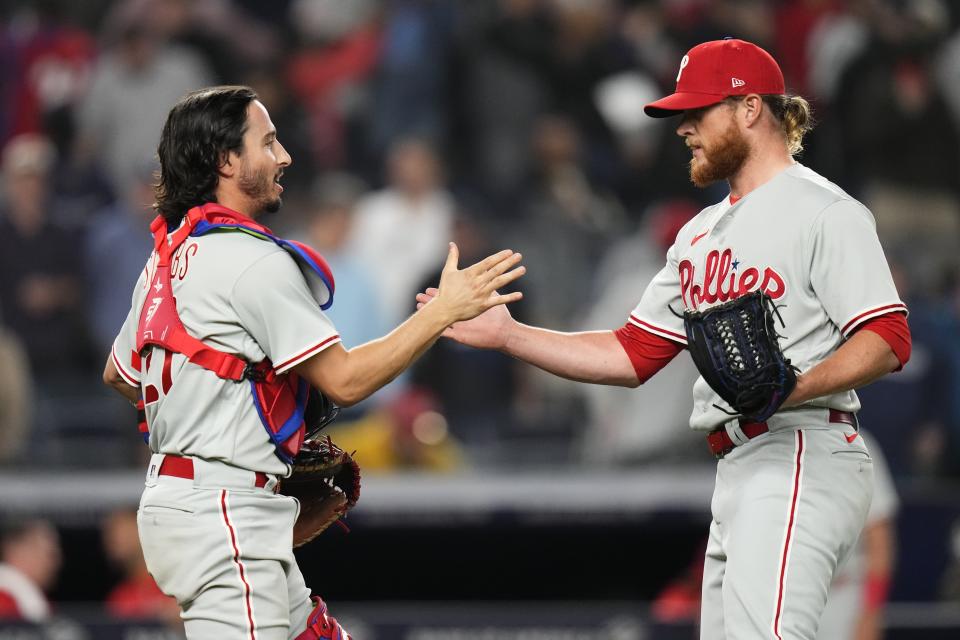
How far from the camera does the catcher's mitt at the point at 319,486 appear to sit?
346 centimetres

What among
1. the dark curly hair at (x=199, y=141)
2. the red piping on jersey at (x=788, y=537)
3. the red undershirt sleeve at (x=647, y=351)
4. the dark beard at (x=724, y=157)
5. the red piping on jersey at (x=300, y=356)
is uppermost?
the dark curly hair at (x=199, y=141)

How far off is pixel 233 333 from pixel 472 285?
559 mm

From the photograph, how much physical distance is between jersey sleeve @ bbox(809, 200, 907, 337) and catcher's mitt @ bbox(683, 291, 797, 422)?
0.15 meters

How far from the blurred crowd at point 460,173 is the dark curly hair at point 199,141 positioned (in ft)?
13.1

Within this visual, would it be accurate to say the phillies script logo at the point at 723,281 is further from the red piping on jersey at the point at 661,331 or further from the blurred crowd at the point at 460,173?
the blurred crowd at the point at 460,173

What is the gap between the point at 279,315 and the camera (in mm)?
3102

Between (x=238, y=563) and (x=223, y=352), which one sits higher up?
(x=223, y=352)

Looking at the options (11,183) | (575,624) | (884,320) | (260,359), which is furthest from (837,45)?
(260,359)

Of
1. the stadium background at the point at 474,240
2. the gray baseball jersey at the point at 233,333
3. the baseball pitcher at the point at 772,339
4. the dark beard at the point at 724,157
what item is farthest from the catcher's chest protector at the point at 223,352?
the stadium background at the point at 474,240

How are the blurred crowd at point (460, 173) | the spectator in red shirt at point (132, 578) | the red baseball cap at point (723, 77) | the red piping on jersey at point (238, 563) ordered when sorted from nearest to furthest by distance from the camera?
the red piping on jersey at point (238, 563), the red baseball cap at point (723, 77), the spectator in red shirt at point (132, 578), the blurred crowd at point (460, 173)

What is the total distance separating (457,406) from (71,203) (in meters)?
2.70

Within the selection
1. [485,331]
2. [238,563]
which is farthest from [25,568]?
[238,563]

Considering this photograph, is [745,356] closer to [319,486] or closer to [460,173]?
[319,486]

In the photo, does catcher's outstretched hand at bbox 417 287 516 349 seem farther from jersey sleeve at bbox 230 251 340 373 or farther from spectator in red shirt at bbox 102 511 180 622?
spectator in red shirt at bbox 102 511 180 622
